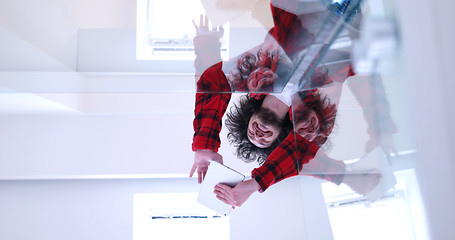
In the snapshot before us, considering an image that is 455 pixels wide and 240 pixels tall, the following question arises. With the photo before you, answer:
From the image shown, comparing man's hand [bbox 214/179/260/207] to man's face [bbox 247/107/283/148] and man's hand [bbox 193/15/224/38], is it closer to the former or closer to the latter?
man's face [bbox 247/107/283/148]

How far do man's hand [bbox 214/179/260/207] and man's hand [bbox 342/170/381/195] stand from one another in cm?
66

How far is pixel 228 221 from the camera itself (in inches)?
107

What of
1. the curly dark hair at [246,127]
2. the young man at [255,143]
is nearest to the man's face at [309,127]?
the young man at [255,143]

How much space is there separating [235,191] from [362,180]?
742mm

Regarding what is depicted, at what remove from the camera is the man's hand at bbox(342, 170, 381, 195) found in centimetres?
38

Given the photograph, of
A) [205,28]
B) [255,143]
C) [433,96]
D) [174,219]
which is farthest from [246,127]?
[174,219]

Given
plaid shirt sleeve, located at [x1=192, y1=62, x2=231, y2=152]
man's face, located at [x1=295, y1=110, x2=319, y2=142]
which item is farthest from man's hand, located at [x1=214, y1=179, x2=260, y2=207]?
man's face, located at [x1=295, y1=110, x2=319, y2=142]

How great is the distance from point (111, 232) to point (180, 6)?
2.27 m

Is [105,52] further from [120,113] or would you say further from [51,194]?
[51,194]

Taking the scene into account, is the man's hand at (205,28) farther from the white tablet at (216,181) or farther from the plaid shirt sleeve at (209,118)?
the white tablet at (216,181)

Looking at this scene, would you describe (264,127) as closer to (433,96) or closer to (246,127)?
(246,127)

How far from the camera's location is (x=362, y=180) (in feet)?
1.44

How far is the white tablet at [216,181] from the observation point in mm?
1148

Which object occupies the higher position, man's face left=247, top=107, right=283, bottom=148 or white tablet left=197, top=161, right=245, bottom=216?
man's face left=247, top=107, right=283, bottom=148
